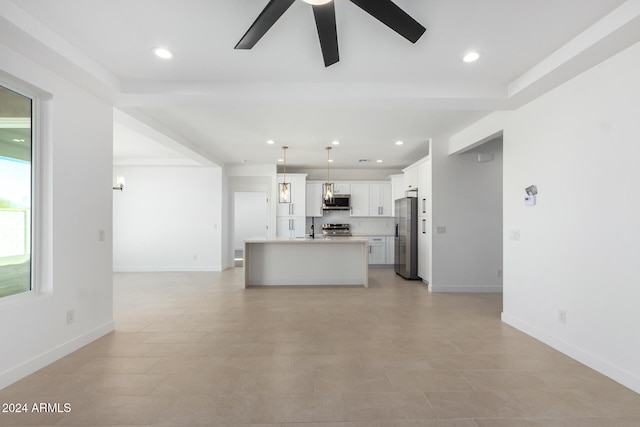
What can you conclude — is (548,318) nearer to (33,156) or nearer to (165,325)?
(165,325)

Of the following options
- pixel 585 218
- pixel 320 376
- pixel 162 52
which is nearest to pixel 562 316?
pixel 585 218

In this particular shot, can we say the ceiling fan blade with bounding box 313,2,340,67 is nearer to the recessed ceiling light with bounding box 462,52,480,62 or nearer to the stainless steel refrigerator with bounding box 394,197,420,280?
the recessed ceiling light with bounding box 462,52,480,62

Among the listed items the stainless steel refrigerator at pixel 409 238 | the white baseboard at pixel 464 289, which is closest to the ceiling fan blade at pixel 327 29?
the white baseboard at pixel 464 289

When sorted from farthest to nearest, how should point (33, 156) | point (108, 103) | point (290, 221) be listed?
1. point (290, 221)
2. point (108, 103)
3. point (33, 156)

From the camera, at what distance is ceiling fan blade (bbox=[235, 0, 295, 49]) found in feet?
5.59

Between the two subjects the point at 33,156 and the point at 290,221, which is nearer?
the point at 33,156

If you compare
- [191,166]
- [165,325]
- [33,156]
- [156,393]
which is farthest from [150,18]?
[191,166]

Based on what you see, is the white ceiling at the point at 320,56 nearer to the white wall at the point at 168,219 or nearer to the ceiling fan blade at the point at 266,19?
the ceiling fan blade at the point at 266,19

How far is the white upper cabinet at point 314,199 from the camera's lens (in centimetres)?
814

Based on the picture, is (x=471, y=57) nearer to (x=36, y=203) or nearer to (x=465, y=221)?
(x=465, y=221)

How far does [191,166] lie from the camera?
289 inches

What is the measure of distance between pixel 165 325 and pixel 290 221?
4.53 metres

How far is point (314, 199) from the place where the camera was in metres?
8.16

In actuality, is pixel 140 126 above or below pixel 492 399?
above
